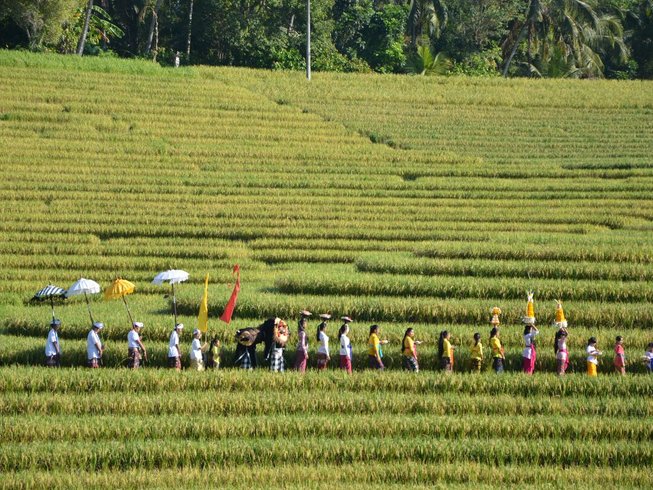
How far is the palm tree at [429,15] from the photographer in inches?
2879

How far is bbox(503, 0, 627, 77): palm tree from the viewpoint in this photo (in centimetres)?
6869

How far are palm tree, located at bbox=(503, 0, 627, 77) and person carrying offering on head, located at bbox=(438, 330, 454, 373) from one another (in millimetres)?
49893

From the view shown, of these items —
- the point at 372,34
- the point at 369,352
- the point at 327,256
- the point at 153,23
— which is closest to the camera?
the point at 369,352

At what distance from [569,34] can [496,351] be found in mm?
51614

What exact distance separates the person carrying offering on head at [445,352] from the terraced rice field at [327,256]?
1.87ft

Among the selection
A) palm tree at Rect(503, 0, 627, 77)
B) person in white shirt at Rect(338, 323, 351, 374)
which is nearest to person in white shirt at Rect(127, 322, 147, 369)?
person in white shirt at Rect(338, 323, 351, 374)

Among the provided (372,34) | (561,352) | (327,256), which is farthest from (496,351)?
(372,34)

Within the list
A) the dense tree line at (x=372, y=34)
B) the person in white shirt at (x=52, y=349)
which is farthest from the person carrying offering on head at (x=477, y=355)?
the dense tree line at (x=372, y=34)

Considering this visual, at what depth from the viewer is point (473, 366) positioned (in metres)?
21.7

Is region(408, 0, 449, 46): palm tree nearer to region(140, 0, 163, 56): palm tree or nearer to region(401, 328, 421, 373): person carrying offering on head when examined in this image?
region(140, 0, 163, 56): palm tree

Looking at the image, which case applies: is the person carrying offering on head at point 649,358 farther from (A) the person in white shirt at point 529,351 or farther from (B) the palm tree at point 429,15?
(B) the palm tree at point 429,15

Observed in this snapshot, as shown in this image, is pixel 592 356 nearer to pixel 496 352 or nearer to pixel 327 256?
pixel 496 352

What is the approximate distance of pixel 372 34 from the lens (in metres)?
73.9

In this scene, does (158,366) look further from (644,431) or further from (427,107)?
(427,107)
